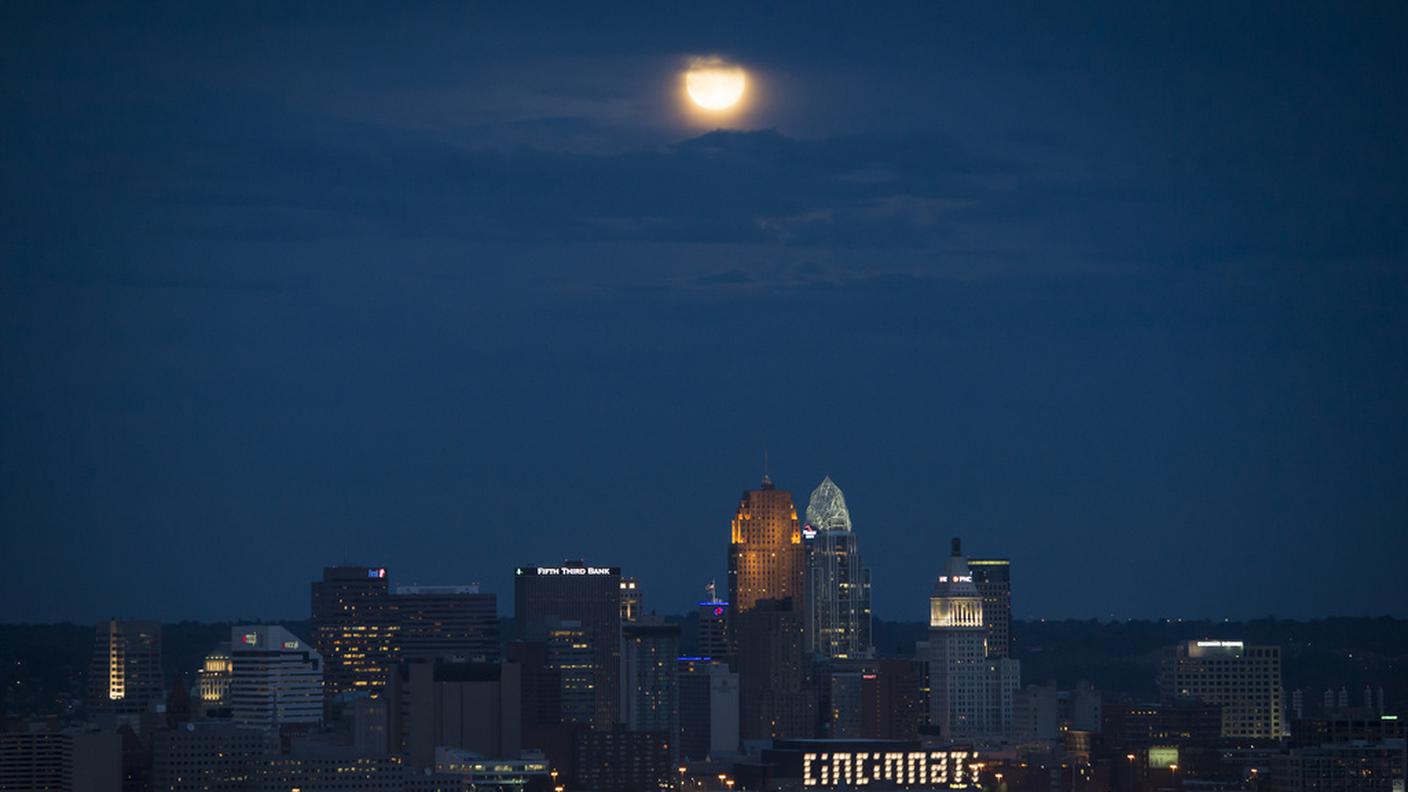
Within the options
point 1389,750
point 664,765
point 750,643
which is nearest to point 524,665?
point 664,765

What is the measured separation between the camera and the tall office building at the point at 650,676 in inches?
6654

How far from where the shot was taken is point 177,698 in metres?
149

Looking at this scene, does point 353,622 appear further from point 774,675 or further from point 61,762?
point 61,762

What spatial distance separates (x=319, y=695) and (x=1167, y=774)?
162ft

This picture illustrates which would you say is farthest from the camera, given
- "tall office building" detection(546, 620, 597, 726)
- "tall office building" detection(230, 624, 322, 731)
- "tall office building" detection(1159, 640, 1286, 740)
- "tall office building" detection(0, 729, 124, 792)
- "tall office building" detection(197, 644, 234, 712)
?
"tall office building" detection(1159, 640, 1286, 740)

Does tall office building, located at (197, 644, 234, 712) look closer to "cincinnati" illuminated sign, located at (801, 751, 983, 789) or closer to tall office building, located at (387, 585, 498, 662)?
tall office building, located at (387, 585, 498, 662)

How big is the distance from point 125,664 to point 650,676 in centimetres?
3130

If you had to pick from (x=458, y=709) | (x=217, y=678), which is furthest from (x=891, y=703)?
(x=217, y=678)

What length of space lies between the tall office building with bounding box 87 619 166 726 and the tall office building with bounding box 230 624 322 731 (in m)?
4.61

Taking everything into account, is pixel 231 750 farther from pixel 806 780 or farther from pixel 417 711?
pixel 806 780

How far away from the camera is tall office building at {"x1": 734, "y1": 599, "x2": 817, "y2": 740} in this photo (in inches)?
7077

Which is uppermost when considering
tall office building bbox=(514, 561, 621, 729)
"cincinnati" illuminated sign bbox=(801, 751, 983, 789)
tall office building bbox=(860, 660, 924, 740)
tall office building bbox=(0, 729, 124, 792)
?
tall office building bbox=(514, 561, 621, 729)

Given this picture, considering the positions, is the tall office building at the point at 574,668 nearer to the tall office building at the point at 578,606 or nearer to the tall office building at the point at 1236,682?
the tall office building at the point at 578,606

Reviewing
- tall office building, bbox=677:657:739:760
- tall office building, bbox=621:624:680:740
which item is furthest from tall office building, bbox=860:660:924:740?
tall office building, bbox=621:624:680:740
